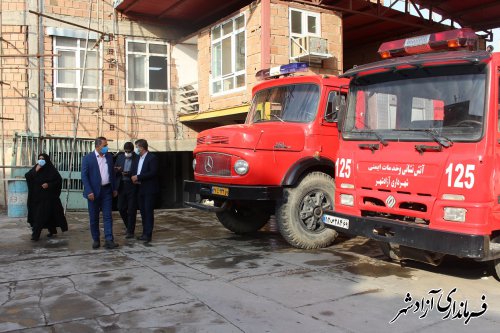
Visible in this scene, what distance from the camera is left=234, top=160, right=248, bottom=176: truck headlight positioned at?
708 centimetres

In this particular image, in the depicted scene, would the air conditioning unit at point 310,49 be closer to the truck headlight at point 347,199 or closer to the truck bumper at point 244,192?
the truck bumper at point 244,192

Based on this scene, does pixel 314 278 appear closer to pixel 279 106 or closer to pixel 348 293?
pixel 348 293

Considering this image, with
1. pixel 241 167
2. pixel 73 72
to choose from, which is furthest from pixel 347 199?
pixel 73 72

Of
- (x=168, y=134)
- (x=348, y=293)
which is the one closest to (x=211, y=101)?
(x=168, y=134)

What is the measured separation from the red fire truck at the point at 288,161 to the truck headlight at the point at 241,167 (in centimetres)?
1

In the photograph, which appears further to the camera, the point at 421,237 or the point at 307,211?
the point at 307,211

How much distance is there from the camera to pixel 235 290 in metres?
5.27

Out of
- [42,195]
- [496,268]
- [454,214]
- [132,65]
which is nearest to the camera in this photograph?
[454,214]

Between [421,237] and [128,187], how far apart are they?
5244mm

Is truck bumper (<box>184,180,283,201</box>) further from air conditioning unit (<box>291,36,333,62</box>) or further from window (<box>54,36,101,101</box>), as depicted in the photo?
window (<box>54,36,101,101</box>)

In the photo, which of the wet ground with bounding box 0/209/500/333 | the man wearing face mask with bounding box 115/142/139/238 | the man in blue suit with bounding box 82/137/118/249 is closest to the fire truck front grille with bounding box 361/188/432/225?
the wet ground with bounding box 0/209/500/333

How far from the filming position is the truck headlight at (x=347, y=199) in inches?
235

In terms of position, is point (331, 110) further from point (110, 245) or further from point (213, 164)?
point (110, 245)

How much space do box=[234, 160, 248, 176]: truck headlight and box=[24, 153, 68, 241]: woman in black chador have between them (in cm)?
358
